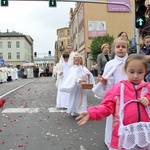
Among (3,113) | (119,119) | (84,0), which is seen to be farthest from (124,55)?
(84,0)

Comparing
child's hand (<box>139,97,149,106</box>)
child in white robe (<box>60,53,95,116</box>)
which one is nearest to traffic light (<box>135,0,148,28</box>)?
child in white robe (<box>60,53,95,116</box>)

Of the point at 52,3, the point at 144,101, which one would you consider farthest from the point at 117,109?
the point at 52,3

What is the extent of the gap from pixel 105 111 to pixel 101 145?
A: 2.67 metres

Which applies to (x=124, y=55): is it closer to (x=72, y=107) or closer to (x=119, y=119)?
(x=119, y=119)

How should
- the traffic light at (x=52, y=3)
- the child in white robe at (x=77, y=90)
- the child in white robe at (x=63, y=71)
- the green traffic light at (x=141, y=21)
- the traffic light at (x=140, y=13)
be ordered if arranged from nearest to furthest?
1. the child in white robe at (x=77, y=90)
2. the child in white robe at (x=63, y=71)
3. the traffic light at (x=140, y=13)
4. the green traffic light at (x=141, y=21)
5. the traffic light at (x=52, y=3)

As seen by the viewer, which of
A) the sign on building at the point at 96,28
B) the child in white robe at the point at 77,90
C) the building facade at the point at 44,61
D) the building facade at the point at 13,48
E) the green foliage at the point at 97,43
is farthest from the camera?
the building facade at the point at 44,61

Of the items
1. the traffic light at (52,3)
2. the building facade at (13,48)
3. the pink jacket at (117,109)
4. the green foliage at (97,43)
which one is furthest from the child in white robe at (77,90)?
the building facade at (13,48)

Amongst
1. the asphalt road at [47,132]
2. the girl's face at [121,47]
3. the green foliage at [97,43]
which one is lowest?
the asphalt road at [47,132]

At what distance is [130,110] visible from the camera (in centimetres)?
288

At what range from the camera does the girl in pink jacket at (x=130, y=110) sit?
284 cm

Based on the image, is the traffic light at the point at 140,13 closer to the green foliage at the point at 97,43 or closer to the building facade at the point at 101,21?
the green foliage at the point at 97,43

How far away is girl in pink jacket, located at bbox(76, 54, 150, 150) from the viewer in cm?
284

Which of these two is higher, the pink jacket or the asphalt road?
the pink jacket

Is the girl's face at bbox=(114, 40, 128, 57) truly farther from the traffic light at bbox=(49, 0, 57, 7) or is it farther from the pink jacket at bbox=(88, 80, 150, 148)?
the traffic light at bbox=(49, 0, 57, 7)
